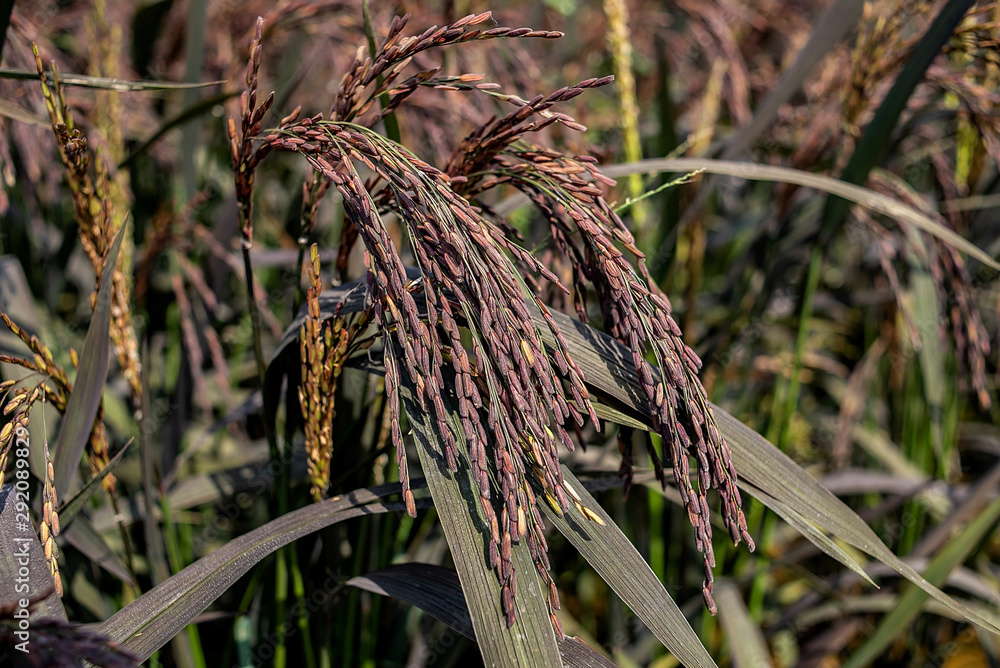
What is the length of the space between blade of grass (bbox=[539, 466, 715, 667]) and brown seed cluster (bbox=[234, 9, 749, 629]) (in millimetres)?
32

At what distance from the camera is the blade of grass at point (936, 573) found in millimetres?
1185

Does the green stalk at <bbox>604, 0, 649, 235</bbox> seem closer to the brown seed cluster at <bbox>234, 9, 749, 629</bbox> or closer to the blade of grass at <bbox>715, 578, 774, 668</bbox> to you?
the brown seed cluster at <bbox>234, 9, 749, 629</bbox>

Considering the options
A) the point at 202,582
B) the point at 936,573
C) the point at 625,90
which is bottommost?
the point at 936,573

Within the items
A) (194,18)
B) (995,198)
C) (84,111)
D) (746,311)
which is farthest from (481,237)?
(995,198)

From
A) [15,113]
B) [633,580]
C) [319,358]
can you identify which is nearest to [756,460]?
[633,580]

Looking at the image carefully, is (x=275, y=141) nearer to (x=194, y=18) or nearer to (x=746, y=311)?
(x=194, y=18)

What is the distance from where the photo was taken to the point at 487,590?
2.21 ft

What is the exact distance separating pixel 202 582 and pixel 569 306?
613 millimetres

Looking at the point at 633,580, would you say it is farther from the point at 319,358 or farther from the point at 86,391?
the point at 86,391

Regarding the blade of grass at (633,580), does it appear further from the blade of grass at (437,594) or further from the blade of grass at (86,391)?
the blade of grass at (86,391)

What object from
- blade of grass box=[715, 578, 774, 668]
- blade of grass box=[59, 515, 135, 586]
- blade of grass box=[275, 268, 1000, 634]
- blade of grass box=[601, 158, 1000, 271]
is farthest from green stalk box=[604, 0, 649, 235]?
blade of grass box=[59, 515, 135, 586]

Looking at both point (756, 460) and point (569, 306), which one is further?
point (569, 306)

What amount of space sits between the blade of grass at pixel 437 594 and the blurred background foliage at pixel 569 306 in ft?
0.27

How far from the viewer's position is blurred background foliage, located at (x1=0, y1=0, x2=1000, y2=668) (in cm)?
111
